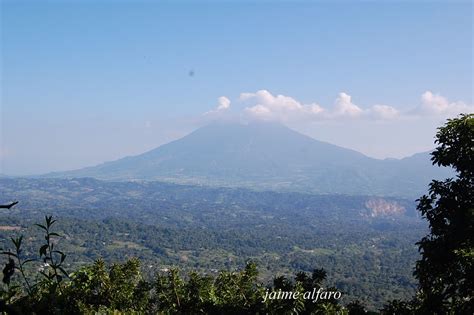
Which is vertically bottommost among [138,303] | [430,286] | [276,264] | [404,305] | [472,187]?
[276,264]

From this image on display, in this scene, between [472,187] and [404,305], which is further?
[404,305]

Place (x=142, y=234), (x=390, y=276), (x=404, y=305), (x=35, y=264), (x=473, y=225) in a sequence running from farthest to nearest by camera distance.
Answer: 1. (x=142, y=234)
2. (x=390, y=276)
3. (x=35, y=264)
4. (x=404, y=305)
5. (x=473, y=225)

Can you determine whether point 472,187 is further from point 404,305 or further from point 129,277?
point 129,277

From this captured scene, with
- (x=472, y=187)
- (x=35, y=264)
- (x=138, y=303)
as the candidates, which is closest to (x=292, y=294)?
(x=472, y=187)

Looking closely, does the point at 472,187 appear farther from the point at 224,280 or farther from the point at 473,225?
the point at 224,280

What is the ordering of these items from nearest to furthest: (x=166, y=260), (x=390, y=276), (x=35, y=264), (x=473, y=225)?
1. (x=473, y=225)
2. (x=35, y=264)
3. (x=390, y=276)
4. (x=166, y=260)

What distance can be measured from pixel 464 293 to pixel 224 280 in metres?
9.98

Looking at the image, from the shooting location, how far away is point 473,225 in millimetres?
9617

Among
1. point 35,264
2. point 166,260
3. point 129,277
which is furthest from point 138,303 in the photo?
point 166,260

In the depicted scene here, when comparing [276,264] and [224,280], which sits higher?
[224,280]

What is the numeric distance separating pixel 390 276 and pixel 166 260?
7839 centimetres

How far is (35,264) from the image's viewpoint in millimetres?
117625

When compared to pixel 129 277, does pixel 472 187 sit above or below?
above

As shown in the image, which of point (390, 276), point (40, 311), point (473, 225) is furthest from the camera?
point (390, 276)
